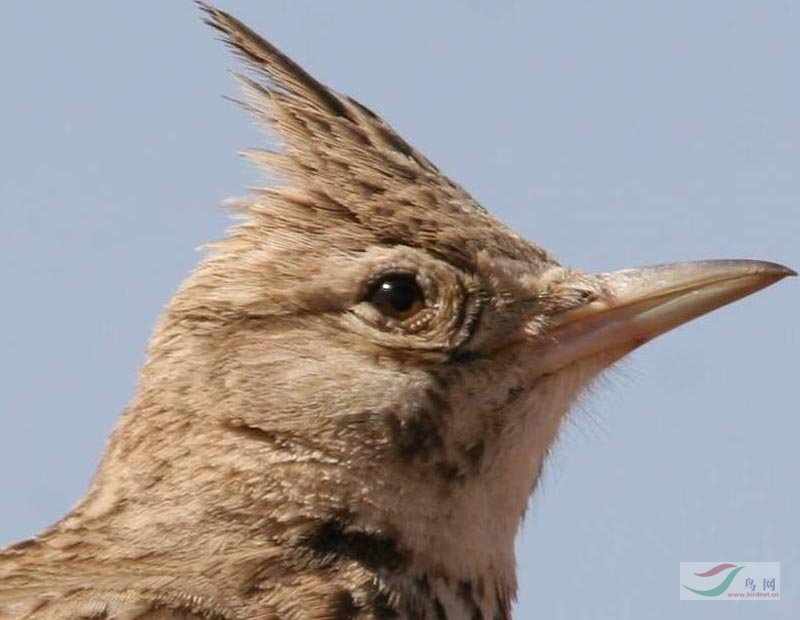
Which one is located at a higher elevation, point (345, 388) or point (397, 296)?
point (397, 296)

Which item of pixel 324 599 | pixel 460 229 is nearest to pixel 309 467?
pixel 324 599

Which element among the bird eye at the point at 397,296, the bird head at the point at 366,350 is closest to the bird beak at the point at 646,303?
the bird head at the point at 366,350

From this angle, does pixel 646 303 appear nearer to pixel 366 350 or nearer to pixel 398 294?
pixel 398 294

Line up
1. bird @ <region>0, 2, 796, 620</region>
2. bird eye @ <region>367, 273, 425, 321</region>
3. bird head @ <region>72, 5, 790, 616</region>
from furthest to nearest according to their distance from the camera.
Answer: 1. bird eye @ <region>367, 273, 425, 321</region>
2. bird head @ <region>72, 5, 790, 616</region>
3. bird @ <region>0, 2, 796, 620</region>

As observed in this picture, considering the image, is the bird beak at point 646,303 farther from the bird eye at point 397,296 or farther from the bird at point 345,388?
the bird eye at point 397,296

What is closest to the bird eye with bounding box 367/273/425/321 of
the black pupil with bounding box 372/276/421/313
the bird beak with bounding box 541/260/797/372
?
the black pupil with bounding box 372/276/421/313

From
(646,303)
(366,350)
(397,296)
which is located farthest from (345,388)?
(646,303)

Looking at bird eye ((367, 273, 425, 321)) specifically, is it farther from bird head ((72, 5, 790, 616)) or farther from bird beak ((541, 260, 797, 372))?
bird beak ((541, 260, 797, 372))
